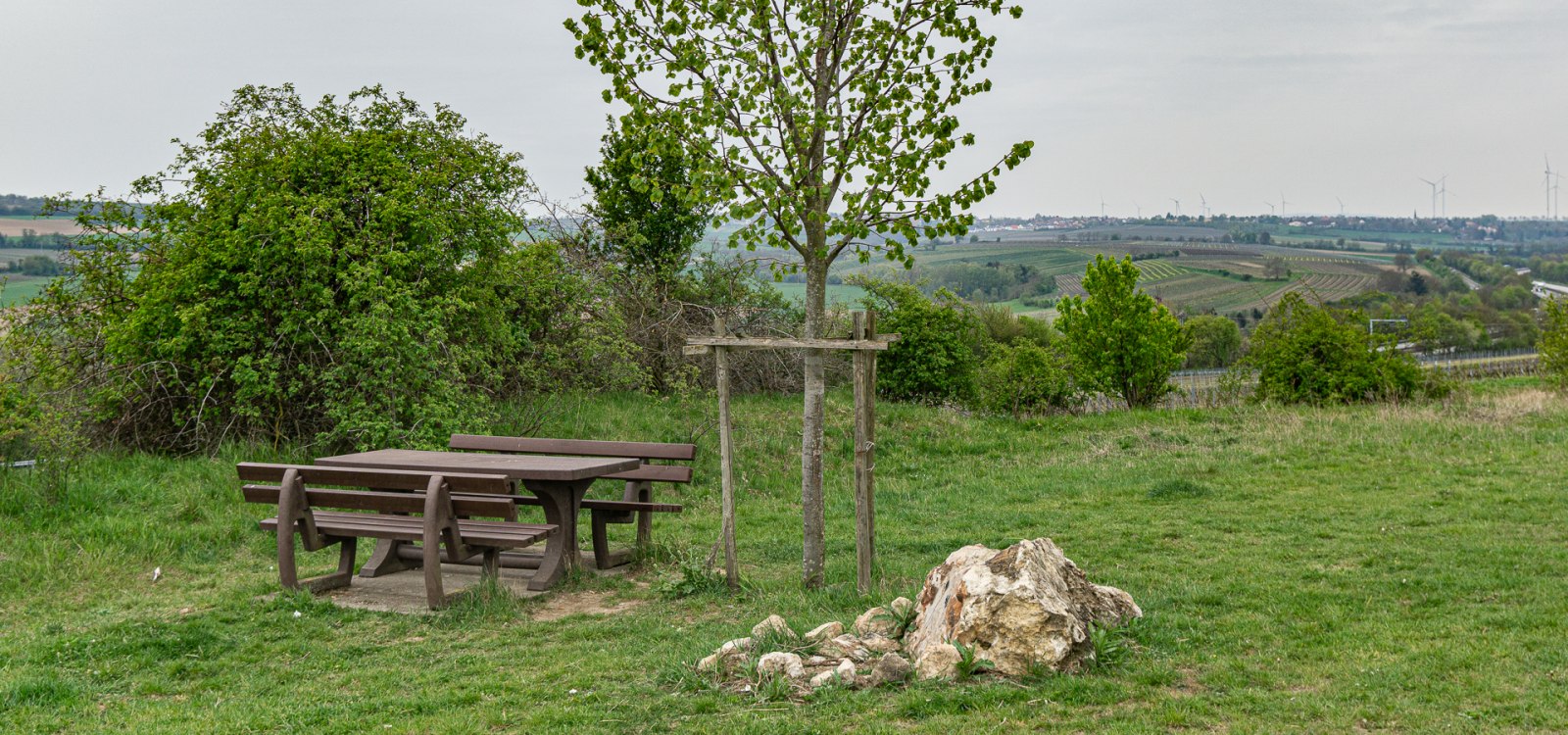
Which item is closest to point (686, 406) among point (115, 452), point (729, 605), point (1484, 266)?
point (115, 452)

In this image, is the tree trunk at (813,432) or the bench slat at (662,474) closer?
the tree trunk at (813,432)

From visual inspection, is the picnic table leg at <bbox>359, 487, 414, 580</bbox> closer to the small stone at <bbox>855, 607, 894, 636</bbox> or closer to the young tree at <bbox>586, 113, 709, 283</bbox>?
the small stone at <bbox>855, 607, 894, 636</bbox>

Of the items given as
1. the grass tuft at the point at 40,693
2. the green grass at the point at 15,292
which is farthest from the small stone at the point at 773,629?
the green grass at the point at 15,292

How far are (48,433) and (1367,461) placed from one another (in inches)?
575

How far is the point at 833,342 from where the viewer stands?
24.3 feet

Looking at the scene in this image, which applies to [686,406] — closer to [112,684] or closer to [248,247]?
[248,247]

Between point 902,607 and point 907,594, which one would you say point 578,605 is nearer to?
point 907,594

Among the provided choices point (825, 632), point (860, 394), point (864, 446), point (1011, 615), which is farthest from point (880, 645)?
point (860, 394)

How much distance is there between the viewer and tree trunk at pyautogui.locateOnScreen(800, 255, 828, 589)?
7.84 meters

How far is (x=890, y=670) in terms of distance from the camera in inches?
212

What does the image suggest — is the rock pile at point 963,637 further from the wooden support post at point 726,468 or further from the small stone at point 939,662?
the wooden support post at point 726,468

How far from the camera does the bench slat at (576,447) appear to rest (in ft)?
30.4

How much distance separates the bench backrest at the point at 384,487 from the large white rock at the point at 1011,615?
119 inches

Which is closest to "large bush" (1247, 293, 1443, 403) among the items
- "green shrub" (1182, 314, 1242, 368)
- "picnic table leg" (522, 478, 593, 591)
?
"picnic table leg" (522, 478, 593, 591)
